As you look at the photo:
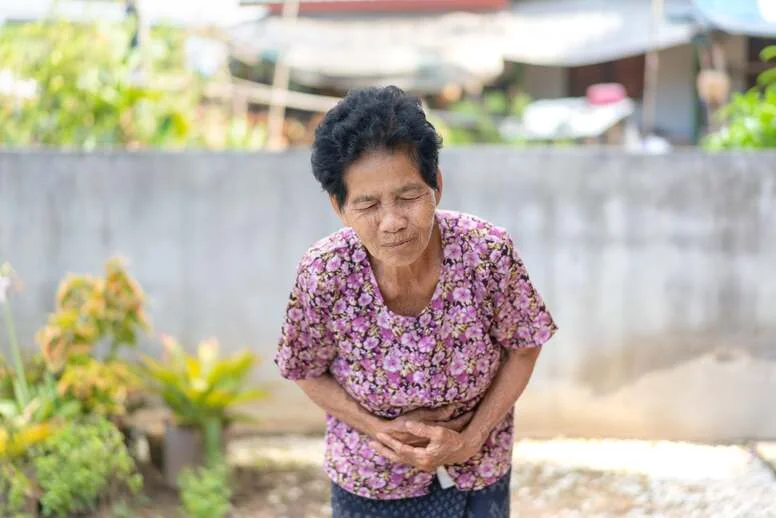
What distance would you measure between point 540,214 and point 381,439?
2.78 meters

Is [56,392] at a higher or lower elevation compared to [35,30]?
lower

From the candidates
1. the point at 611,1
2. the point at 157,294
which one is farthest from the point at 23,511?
the point at 611,1

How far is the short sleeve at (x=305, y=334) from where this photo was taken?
210 centimetres

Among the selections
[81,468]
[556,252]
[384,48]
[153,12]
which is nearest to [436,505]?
[81,468]

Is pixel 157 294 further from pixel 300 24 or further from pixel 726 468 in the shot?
pixel 300 24

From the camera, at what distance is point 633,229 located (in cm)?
461

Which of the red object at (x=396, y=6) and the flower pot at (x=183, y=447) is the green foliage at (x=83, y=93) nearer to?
the flower pot at (x=183, y=447)

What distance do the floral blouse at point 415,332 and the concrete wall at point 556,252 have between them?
8.52 feet

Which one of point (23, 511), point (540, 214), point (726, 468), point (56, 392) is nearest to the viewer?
point (23, 511)

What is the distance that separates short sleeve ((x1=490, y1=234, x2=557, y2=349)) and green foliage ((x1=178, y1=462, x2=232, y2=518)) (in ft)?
6.36

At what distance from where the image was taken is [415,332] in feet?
6.69

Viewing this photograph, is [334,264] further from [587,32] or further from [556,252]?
[587,32]

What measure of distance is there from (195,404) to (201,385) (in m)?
0.08

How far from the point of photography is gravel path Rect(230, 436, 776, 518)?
158 inches
